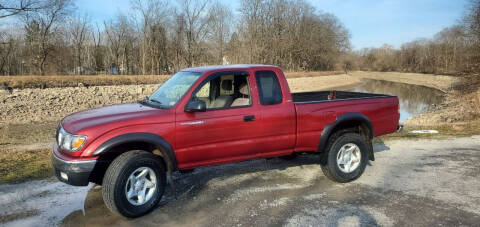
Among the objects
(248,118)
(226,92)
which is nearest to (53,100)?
(226,92)

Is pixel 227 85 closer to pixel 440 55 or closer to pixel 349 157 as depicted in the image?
pixel 349 157

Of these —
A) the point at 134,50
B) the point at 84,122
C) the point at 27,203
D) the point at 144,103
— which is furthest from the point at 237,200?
the point at 134,50

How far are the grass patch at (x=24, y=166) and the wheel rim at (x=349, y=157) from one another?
4.96 metres

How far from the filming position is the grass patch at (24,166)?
5.95m

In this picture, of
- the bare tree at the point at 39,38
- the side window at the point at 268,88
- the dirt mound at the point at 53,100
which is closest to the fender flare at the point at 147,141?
the side window at the point at 268,88

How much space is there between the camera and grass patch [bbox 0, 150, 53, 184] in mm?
5949

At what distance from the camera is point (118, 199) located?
4.17 metres

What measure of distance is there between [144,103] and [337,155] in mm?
3121

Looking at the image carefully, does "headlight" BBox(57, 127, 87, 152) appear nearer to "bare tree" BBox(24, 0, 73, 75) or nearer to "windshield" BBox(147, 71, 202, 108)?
"windshield" BBox(147, 71, 202, 108)

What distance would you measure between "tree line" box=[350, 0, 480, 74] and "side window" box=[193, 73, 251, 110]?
2234 centimetres

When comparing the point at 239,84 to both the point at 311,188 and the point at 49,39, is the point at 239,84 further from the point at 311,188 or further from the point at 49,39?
the point at 49,39

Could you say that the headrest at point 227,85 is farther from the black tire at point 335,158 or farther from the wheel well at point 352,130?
the black tire at point 335,158

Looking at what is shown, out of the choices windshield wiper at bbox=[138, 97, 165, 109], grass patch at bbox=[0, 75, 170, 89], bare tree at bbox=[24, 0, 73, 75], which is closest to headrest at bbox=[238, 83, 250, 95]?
windshield wiper at bbox=[138, 97, 165, 109]

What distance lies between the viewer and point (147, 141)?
433 centimetres
